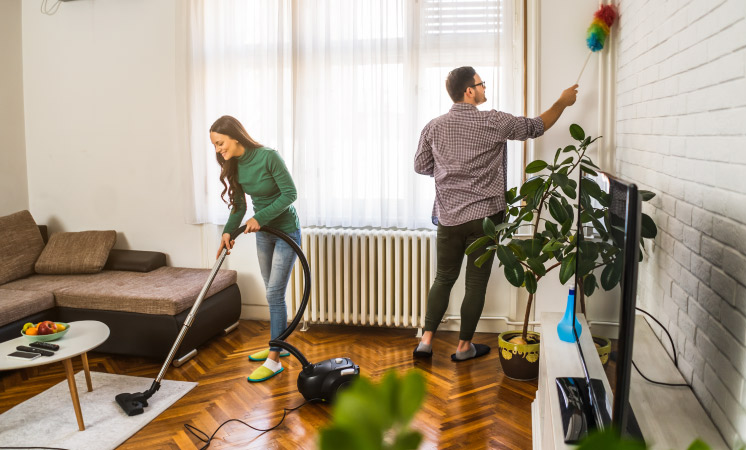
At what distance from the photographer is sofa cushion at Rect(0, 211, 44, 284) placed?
4051 millimetres

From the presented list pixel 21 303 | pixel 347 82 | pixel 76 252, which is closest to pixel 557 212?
pixel 347 82

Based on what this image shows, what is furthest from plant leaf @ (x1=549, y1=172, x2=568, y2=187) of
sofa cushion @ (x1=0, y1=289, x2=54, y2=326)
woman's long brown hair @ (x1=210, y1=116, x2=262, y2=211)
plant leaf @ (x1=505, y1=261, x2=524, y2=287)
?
sofa cushion @ (x1=0, y1=289, x2=54, y2=326)

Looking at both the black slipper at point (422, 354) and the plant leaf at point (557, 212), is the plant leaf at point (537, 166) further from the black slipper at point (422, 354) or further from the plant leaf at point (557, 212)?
the black slipper at point (422, 354)

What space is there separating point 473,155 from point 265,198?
1112 mm

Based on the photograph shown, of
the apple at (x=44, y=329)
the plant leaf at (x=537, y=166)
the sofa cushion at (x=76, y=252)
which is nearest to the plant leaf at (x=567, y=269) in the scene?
the plant leaf at (x=537, y=166)

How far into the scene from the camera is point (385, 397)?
1.15ft

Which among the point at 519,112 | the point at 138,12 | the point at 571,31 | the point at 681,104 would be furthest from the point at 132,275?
the point at 681,104

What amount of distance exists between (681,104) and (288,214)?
202 cm

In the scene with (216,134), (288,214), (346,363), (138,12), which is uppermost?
(138,12)

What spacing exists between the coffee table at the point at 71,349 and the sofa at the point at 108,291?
49cm

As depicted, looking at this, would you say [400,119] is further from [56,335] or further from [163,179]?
[56,335]

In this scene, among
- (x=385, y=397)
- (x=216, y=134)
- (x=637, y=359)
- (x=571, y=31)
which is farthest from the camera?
(x=571, y=31)

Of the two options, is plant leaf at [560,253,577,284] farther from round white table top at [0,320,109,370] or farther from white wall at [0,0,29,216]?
white wall at [0,0,29,216]

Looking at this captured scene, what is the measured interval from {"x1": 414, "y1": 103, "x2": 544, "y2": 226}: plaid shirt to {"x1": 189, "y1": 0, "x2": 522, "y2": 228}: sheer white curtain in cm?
42
